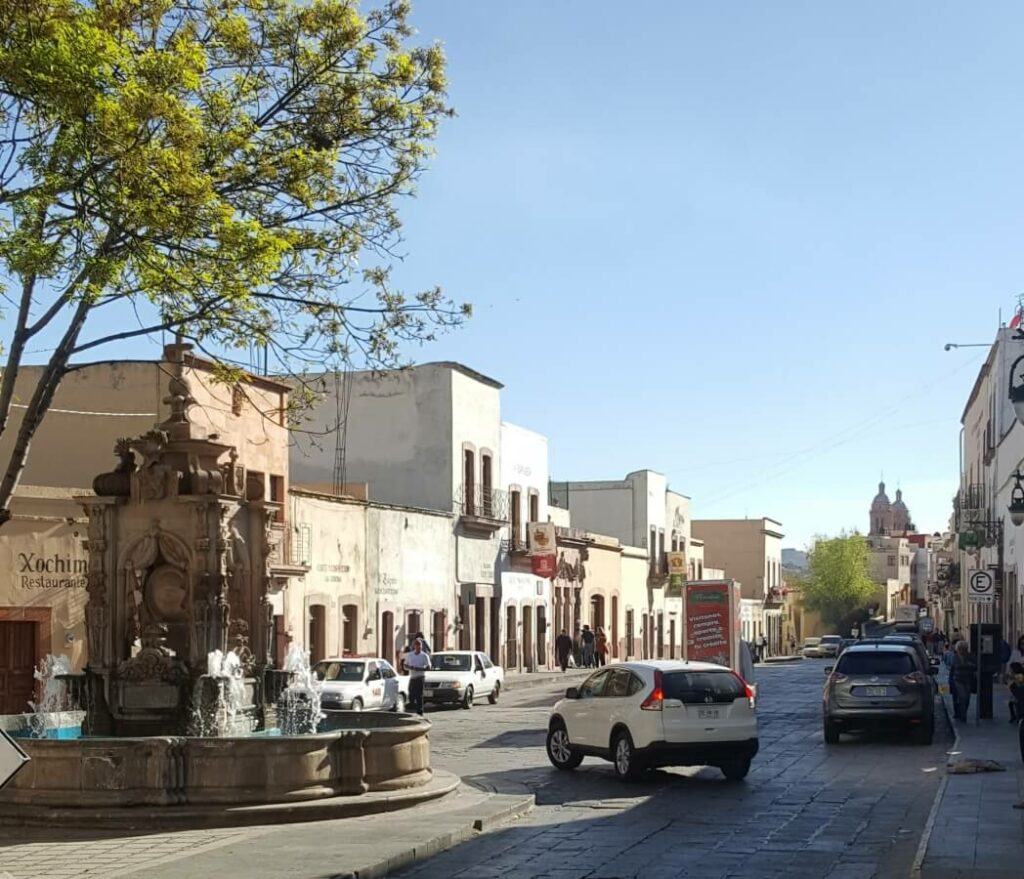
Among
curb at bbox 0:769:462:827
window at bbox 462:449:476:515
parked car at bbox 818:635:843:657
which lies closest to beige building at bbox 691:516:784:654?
parked car at bbox 818:635:843:657

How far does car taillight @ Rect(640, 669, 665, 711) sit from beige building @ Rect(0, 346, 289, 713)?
1139 centimetres

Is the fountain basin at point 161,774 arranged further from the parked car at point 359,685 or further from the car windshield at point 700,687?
the parked car at point 359,685

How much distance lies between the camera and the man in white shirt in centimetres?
3325

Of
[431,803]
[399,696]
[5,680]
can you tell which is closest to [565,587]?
[399,696]

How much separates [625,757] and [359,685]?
14.0 meters

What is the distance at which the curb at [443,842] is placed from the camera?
12195 millimetres

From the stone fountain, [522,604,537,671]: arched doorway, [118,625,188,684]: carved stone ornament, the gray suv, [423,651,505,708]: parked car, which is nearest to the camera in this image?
the stone fountain

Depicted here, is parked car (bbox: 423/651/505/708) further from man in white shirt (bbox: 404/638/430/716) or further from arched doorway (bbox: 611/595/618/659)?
arched doorway (bbox: 611/595/618/659)

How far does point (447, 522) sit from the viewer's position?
51844 millimetres

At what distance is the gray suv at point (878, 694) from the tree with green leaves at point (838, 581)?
95152 mm

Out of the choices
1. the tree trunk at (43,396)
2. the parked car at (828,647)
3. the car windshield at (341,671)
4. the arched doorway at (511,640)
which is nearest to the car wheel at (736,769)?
the tree trunk at (43,396)

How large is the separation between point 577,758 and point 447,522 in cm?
3097

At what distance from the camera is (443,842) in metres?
13.9

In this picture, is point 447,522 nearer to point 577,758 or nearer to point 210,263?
point 577,758
